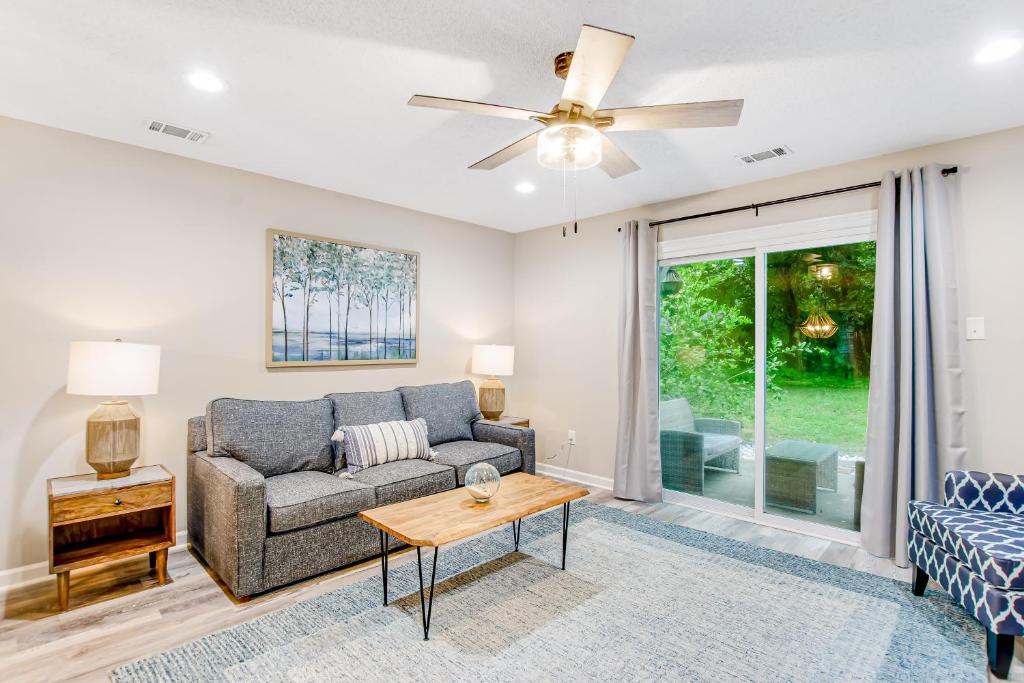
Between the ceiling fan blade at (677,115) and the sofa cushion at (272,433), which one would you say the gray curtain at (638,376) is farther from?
the sofa cushion at (272,433)

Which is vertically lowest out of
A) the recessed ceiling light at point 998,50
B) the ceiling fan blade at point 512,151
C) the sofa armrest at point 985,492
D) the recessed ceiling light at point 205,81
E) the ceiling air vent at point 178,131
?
the sofa armrest at point 985,492

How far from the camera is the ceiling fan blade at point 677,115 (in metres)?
1.86

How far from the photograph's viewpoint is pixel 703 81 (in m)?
2.32

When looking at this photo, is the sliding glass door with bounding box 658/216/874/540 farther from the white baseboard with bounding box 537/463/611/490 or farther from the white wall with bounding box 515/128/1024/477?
the white baseboard with bounding box 537/463/611/490

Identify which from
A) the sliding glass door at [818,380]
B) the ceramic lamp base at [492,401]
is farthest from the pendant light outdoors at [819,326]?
the ceramic lamp base at [492,401]

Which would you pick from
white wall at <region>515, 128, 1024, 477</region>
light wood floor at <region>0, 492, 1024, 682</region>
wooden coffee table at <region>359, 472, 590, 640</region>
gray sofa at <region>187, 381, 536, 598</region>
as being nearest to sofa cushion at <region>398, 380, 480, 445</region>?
gray sofa at <region>187, 381, 536, 598</region>

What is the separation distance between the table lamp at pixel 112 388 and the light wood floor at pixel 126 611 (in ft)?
2.02

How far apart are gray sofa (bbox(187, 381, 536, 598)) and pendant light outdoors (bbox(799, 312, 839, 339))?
2197mm

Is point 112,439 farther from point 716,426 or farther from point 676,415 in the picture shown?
point 716,426

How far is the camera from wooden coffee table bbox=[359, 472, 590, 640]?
86.7 inches

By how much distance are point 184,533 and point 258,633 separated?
1.37 metres

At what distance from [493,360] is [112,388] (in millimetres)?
2879

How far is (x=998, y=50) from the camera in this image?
6.79ft

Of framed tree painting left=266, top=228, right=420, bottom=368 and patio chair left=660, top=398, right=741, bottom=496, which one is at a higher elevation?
framed tree painting left=266, top=228, right=420, bottom=368
